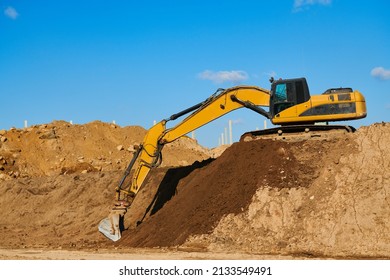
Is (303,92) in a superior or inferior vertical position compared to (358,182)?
superior

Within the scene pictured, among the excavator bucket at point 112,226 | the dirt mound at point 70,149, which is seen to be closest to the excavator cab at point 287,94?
→ the excavator bucket at point 112,226

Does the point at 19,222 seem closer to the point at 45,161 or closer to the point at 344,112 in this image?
the point at 45,161

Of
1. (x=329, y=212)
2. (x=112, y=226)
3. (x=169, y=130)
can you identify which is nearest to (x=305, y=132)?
(x=329, y=212)

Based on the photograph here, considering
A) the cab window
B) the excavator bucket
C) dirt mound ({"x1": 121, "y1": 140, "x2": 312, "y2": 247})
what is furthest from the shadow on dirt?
the cab window

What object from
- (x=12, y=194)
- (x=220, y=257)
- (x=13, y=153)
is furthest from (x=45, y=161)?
(x=220, y=257)

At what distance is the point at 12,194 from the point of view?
2783 cm

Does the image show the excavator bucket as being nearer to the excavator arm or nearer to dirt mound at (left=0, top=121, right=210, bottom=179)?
the excavator arm

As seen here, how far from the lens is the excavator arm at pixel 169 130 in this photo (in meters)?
17.6

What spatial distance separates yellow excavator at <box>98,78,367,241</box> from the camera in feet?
58.0

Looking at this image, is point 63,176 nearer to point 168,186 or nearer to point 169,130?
point 168,186

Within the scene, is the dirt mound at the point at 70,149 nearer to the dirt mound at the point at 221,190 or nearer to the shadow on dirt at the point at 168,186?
the shadow on dirt at the point at 168,186

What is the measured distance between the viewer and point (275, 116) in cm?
1808

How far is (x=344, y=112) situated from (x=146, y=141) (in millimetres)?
6042

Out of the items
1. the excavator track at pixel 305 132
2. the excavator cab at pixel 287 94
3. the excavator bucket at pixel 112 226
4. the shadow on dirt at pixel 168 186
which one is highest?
the excavator cab at pixel 287 94
